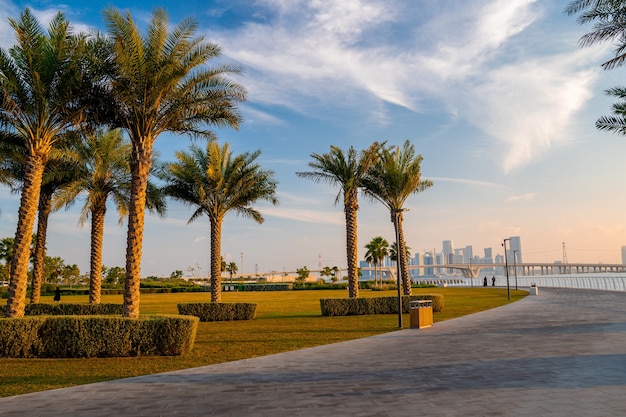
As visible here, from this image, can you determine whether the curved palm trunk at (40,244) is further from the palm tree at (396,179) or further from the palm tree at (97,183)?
the palm tree at (396,179)

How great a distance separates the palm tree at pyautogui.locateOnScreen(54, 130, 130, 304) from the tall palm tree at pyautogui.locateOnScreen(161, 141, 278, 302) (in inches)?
92.7

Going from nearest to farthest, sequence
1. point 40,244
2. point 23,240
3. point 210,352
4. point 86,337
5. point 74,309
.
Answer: point 86,337, point 210,352, point 23,240, point 74,309, point 40,244

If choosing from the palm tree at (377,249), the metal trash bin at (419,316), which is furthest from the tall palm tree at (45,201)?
the palm tree at (377,249)

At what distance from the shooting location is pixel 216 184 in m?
24.9

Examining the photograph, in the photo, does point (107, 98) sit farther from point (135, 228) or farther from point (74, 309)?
point (74, 309)

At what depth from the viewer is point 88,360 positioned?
12.1 metres

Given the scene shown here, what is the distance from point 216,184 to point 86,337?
13.4m

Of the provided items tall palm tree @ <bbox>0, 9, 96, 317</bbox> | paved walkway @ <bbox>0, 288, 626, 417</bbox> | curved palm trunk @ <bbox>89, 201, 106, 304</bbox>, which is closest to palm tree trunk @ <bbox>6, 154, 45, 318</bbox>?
tall palm tree @ <bbox>0, 9, 96, 317</bbox>

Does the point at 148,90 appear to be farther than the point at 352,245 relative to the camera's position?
No

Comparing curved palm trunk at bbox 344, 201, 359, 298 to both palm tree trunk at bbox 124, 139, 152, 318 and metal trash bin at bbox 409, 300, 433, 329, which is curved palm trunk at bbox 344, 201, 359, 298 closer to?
metal trash bin at bbox 409, 300, 433, 329

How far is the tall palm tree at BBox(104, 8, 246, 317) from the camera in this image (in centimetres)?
1452

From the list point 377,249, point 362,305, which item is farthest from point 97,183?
point 377,249

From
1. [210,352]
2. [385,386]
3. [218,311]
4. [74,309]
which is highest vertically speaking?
[74,309]

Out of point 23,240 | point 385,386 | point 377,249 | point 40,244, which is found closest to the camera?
point 385,386
